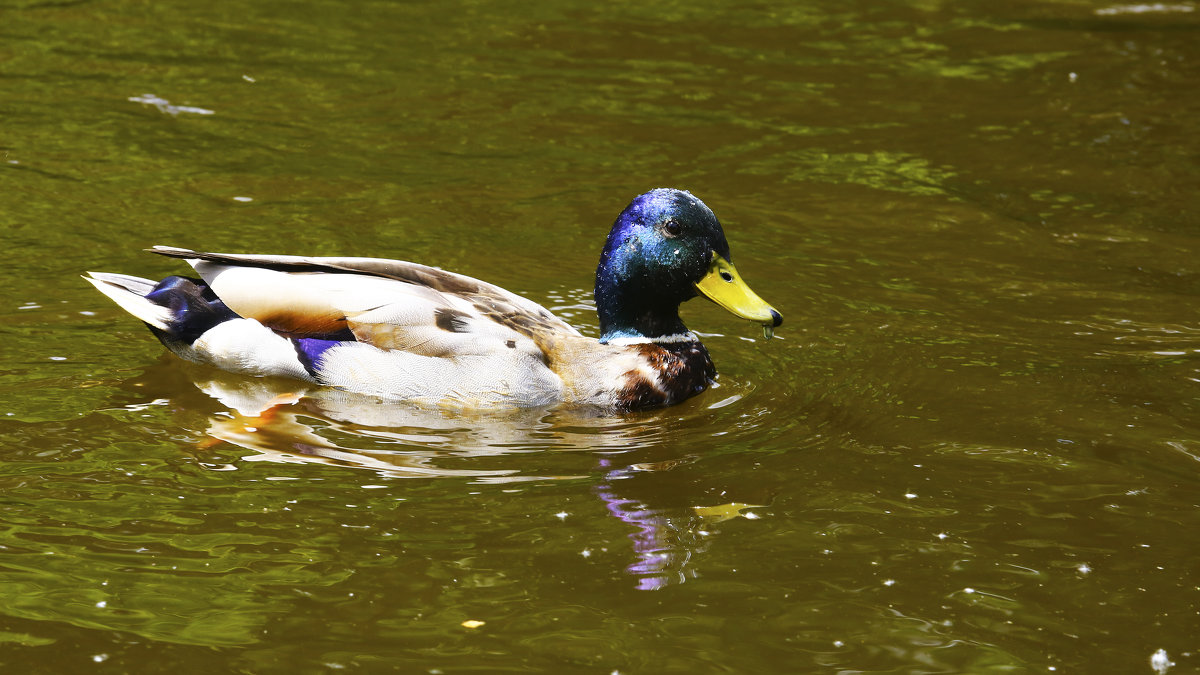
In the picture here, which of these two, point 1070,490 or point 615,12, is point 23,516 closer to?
point 1070,490

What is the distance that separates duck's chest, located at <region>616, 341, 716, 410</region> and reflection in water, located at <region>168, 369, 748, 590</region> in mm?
175

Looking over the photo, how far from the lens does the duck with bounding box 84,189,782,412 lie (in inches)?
281

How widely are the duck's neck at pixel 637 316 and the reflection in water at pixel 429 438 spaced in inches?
23.9

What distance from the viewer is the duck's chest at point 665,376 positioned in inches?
292

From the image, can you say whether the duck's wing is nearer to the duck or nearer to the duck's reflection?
the duck

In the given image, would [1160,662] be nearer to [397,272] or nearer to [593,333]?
[397,272]

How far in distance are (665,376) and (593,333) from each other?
3.86 ft

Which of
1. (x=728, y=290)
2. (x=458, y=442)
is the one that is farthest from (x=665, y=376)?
(x=458, y=442)

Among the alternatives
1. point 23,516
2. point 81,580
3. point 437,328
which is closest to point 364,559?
point 81,580

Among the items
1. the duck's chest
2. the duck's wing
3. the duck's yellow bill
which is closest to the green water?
the duck's chest

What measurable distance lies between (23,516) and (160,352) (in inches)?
90.1

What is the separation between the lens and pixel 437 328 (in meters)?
7.15

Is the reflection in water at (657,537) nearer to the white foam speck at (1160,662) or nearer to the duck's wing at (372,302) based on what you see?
the duck's wing at (372,302)

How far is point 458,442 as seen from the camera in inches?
267
